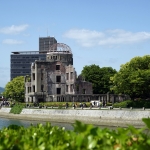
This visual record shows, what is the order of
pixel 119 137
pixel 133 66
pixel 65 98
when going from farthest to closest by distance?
pixel 65 98, pixel 133 66, pixel 119 137

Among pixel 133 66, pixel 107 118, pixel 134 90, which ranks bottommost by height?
pixel 107 118

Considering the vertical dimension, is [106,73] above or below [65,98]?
above

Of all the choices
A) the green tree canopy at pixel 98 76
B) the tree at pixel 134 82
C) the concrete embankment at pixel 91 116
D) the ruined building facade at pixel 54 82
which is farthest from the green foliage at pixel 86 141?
the green tree canopy at pixel 98 76

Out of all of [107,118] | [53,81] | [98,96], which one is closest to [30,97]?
[53,81]

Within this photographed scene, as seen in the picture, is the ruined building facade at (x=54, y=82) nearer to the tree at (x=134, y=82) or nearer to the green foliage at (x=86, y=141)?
the tree at (x=134, y=82)

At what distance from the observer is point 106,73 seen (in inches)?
4956

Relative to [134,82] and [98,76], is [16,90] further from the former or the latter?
[134,82]

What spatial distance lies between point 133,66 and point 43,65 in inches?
1134

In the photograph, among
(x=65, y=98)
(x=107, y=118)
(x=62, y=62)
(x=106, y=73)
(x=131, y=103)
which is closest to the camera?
(x=107, y=118)

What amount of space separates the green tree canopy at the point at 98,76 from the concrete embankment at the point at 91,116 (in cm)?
3848

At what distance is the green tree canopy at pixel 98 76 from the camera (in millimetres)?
122500

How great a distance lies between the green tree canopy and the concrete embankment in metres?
38.5

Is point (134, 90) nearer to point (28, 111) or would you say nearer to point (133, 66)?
point (133, 66)

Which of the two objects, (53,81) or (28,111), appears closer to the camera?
(28,111)
